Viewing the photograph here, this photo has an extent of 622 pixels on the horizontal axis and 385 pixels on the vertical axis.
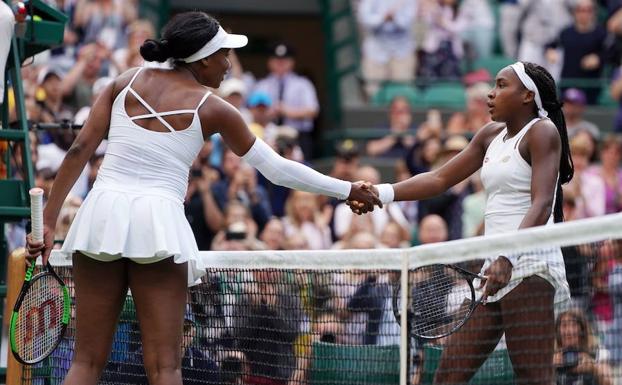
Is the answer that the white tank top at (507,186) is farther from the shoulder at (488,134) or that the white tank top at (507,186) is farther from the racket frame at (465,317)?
the racket frame at (465,317)

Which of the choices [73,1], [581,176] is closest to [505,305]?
[581,176]

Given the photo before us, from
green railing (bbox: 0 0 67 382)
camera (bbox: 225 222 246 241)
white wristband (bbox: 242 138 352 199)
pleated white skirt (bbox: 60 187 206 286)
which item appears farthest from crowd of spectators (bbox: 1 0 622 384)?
green railing (bbox: 0 0 67 382)

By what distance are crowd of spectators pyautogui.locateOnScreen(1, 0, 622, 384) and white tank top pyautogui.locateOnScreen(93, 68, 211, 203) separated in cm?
96

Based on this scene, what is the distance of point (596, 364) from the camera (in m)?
5.53

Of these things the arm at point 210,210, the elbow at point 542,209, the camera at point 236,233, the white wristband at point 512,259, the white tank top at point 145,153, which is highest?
the arm at point 210,210

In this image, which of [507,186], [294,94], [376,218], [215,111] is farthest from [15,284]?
[294,94]

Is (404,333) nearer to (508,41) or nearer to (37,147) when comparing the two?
(37,147)

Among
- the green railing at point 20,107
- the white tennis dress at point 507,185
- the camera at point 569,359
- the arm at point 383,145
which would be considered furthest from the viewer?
the arm at point 383,145

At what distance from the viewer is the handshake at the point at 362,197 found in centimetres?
704

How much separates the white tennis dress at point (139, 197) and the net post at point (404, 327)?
0.90 meters

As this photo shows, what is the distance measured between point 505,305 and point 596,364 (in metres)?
0.77

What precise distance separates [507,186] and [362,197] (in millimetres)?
861

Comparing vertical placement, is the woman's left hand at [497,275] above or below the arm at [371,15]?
below

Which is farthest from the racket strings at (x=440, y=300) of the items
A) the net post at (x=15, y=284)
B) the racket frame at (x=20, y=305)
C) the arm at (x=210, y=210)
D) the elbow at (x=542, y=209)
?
the arm at (x=210, y=210)
